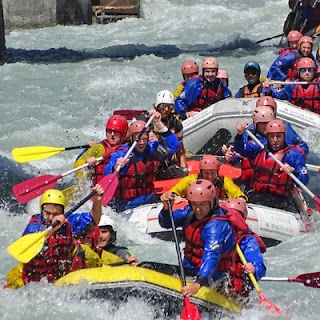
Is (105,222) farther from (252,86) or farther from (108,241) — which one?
(252,86)

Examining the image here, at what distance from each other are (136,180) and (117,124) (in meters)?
0.56

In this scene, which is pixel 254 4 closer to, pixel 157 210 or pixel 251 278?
pixel 157 210

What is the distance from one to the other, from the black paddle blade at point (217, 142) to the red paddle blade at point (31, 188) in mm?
2512

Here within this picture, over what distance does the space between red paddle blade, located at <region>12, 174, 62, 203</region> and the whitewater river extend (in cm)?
56

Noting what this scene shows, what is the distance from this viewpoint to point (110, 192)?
22.8 ft

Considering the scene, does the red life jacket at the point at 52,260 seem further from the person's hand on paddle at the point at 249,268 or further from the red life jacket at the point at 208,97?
the red life jacket at the point at 208,97

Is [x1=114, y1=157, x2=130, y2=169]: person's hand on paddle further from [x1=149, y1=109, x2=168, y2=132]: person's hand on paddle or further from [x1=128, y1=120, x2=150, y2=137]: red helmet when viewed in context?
[x1=149, y1=109, x2=168, y2=132]: person's hand on paddle

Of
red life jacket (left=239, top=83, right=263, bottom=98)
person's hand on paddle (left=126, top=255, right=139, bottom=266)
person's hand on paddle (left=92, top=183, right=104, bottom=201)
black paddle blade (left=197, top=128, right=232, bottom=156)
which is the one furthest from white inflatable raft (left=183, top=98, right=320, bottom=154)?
person's hand on paddle (left=126, top=255, right=139, bottom=266)

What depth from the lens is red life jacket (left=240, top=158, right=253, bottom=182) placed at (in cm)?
802

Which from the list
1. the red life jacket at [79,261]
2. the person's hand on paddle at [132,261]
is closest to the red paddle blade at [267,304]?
the person's hand on paddle at [132,261]

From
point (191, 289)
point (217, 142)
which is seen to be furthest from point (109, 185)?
point (217, 142)

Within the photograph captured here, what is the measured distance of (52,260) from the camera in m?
5.89

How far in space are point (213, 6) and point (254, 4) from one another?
1.22 m

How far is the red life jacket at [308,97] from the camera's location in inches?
399
